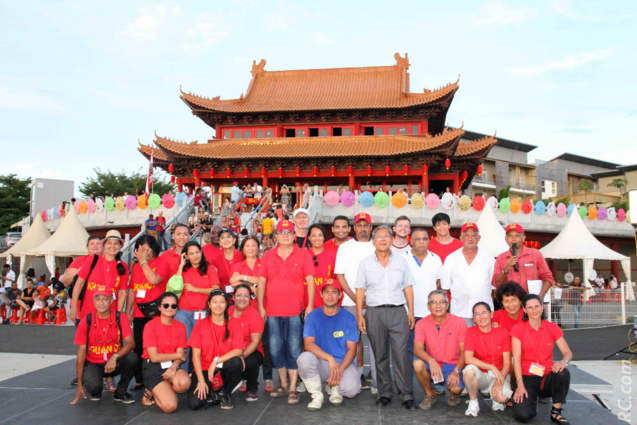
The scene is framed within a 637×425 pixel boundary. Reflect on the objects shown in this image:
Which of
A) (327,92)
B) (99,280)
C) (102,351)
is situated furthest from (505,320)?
(327,92)

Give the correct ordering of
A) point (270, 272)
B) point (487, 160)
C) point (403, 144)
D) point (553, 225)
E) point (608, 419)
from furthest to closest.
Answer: point (487, 160) < point (403, 144) < point (553, 225) < point (270, 272) < point (608, 419)

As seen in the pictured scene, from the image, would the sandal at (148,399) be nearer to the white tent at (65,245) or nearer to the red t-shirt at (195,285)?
the red t-shirt at (195,285)

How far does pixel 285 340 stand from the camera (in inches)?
210

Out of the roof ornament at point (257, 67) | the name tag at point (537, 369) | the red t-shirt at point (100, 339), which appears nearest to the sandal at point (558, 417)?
the name tag at point (537, 369)

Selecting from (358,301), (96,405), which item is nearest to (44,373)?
(96,405)

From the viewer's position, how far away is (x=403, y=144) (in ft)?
78.5

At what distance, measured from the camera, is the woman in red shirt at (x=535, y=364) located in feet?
14.9

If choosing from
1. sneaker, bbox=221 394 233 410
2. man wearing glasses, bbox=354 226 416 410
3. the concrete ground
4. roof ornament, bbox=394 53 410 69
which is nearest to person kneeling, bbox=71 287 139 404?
the concrete ground

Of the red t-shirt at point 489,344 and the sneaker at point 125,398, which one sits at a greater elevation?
the red t-shirt at point 489,344

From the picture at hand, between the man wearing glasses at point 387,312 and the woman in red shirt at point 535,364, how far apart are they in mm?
1060

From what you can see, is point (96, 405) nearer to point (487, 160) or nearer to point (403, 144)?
point (403, 144)

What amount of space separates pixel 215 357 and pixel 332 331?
4.18 ft

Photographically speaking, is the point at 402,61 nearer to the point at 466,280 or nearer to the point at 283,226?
the point at 466,280

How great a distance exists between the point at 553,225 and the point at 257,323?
770 inches
